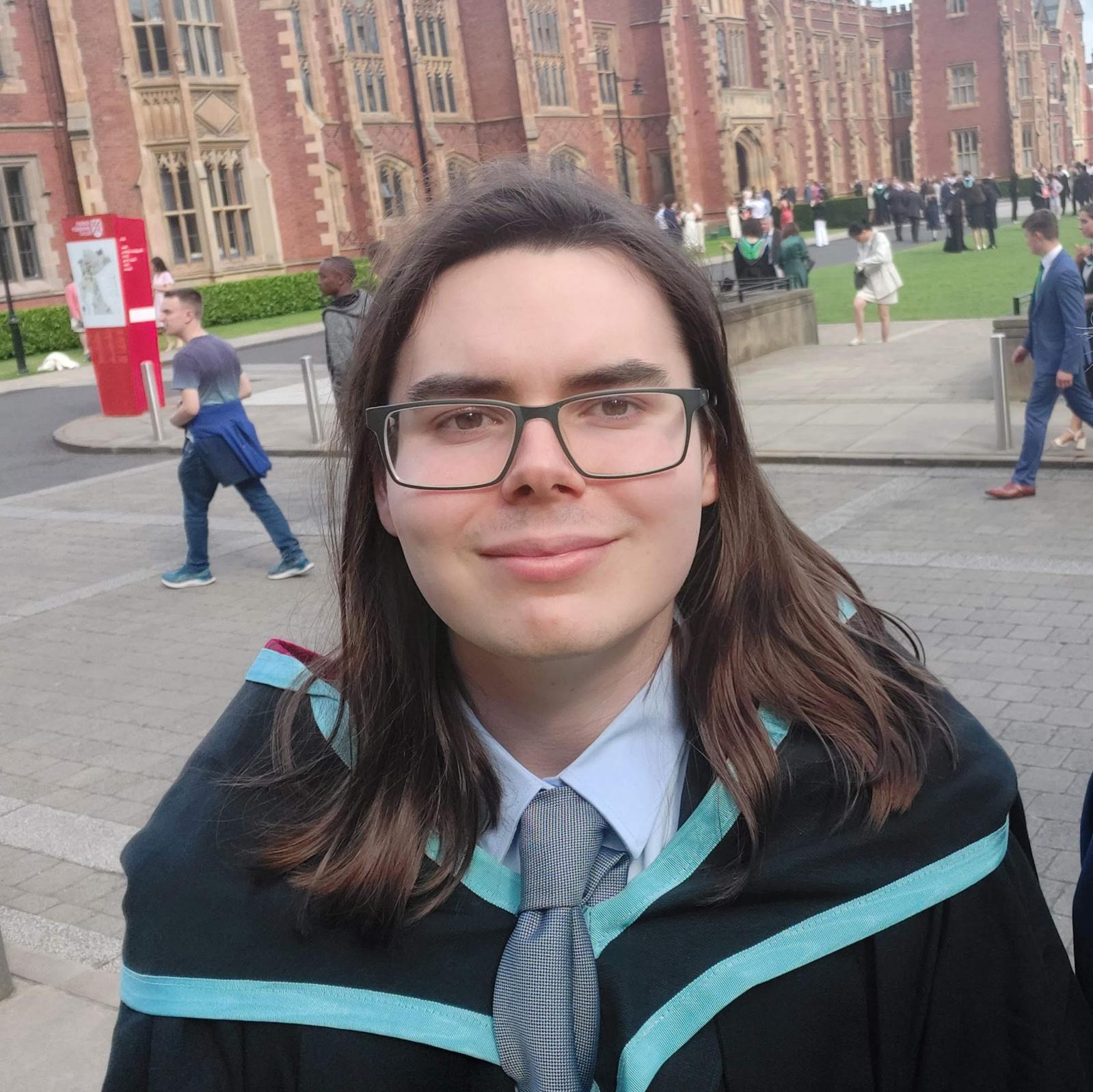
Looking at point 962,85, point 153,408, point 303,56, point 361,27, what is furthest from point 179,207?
point 962,85

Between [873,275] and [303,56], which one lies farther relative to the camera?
[303,56]

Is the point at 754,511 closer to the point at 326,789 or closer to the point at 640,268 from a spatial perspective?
the point at 640,268

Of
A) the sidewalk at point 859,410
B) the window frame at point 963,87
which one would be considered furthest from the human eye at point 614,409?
the window frame at point 963,87

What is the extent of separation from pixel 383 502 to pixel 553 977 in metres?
0.60

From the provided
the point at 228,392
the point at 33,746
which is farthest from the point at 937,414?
the point at 33,746

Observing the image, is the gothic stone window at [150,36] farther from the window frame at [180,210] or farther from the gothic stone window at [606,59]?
the gothic stone window at [606,59]

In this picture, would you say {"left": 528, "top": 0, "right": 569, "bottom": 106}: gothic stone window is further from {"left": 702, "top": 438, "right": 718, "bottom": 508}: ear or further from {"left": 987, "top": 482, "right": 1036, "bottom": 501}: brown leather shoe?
{"left": 702, "top": 438, "right": 718, "bottom": 508}: ear

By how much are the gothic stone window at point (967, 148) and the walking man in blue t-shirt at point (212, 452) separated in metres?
73.9

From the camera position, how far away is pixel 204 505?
8.93m

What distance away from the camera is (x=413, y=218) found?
170cm

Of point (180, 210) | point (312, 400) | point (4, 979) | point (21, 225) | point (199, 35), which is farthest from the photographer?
point (199, 35)

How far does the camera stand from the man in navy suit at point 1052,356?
357 inches

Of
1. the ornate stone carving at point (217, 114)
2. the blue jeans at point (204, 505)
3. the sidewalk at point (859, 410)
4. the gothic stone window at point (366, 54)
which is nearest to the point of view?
the blue jeans at point (204, 505)

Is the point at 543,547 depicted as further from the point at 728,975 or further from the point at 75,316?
the point at 75,316
